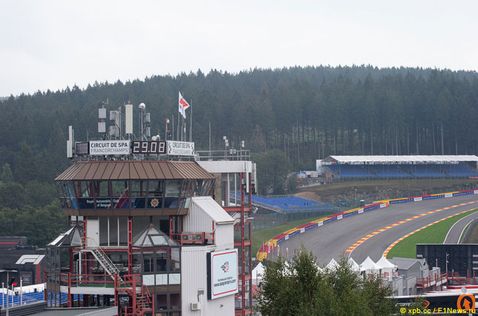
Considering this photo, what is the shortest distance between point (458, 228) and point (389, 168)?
211 ft

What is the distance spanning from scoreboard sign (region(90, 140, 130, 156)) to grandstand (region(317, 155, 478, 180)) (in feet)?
472

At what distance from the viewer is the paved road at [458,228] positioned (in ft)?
405

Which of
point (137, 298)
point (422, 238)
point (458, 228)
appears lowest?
point (422, 238)

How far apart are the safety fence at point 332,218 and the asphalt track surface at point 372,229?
0.94 metres

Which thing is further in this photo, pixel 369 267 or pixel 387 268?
pixel 369 267

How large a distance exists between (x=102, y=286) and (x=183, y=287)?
403 cm

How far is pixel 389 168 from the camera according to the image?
196125mm

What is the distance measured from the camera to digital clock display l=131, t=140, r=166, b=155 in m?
49.9

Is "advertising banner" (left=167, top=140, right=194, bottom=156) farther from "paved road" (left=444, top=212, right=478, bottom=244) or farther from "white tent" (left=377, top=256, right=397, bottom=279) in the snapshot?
"paved road" (left=444, top=212, right=478, bottom=244)

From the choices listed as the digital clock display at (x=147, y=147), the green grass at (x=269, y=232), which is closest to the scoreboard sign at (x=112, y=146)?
the digital clock display at (x=147, y=147)

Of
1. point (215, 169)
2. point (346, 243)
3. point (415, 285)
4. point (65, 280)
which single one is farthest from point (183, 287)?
point (346, 243)

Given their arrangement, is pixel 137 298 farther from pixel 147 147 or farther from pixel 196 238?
pixel 147 147

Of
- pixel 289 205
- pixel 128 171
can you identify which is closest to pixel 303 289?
pixel 128 171

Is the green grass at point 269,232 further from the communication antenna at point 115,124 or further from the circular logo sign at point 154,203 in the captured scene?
the circular logo sign at point 154,203
